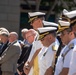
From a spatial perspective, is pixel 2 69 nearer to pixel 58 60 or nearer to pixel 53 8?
pixel 58 60

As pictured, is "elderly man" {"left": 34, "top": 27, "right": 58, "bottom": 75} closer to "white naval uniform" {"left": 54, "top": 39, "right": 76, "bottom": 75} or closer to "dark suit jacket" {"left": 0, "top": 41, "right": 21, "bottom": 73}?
"white naval uniform" {"left": 54, "top": 39, "right": 76, "bottom": 75}

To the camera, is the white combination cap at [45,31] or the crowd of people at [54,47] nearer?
the crowd of people at [54,47]

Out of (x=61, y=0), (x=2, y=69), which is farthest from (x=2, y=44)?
(x=61, y=0)

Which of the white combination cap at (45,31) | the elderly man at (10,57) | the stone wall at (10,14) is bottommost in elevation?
the stone wall at (10,14)

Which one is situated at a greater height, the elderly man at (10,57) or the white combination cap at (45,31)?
the white combination cap at (45,31)

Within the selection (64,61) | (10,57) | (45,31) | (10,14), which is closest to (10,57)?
(10,57)

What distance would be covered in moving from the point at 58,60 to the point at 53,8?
18.9m

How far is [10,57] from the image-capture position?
8648 millimetres

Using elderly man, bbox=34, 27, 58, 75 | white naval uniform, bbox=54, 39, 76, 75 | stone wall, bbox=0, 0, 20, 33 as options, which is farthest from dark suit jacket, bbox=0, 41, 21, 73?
stone wall, bbox=0, 0, 20, 33

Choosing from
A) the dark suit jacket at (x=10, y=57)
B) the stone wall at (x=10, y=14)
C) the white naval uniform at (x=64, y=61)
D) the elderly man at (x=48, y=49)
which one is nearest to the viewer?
the white naval uniform at (x=64, y=61)

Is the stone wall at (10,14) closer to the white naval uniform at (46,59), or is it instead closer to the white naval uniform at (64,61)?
the white naval uniform at (46,59)

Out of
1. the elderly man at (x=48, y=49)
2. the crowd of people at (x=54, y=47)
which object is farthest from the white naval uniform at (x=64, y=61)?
the elderly man at (x=48, y=49)

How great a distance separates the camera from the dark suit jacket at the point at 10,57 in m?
8.59

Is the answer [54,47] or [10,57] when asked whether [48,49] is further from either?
[10,57]
